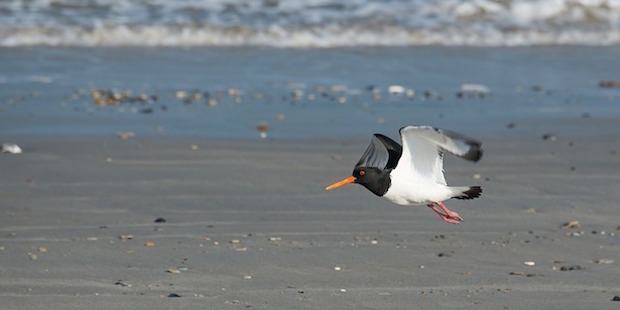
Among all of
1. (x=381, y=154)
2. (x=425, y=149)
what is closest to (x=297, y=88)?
(x=381, y=154)

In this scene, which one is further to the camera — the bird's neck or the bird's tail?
the bird's neck

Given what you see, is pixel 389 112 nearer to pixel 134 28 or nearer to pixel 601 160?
pixel 601 160

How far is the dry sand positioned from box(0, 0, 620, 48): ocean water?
284 inches

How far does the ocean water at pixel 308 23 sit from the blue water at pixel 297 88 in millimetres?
697

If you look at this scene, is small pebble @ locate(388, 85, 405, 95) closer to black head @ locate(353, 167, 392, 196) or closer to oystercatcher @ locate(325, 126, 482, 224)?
oystercatcher @ locate(325, 126, 482, 224)

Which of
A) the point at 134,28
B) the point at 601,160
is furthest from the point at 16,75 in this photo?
the point at 601,160

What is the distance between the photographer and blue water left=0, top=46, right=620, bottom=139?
11320mm

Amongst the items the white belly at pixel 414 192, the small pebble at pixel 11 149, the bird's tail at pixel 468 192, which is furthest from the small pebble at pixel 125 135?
the bird's tail at pixel 468 192

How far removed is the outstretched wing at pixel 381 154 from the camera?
6773 millimetres

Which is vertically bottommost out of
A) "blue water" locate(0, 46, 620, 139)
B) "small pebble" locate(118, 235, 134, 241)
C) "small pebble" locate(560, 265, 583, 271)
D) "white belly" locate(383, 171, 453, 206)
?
"small pebble" locate(118, 235, 134, 241)

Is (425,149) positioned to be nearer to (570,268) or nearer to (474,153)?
(474,153)

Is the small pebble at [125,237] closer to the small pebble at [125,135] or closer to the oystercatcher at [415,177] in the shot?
the oystercatcher at [415,177]

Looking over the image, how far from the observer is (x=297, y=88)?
13195mm

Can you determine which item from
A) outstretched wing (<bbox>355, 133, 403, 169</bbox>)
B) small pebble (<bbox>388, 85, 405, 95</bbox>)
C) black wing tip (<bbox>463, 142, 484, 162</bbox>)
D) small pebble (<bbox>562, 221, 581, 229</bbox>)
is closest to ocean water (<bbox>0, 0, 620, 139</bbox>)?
small pebble (<bbox>388, 85, 405, 95</bbox>)
